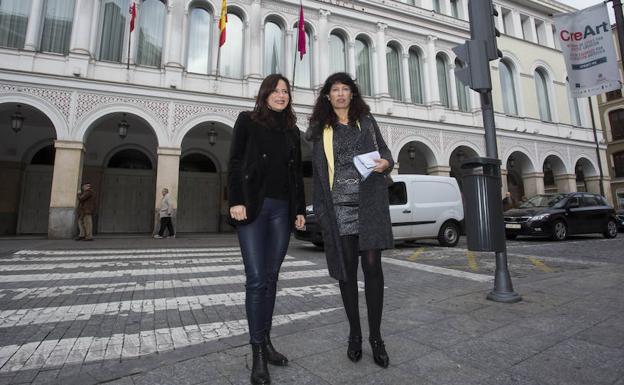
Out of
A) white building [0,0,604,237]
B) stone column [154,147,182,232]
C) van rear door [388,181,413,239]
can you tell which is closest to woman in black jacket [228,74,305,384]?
van rear door [388,181,413,239]

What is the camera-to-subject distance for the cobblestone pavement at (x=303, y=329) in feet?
6.69

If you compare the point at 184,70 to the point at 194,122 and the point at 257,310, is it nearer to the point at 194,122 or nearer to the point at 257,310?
the point at 194,122

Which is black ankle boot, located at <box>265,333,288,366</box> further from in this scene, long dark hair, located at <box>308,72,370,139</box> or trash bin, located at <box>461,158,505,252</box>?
trash bin, located at <box>461,158,505,252</box>

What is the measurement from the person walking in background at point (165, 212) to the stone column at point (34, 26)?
742cm

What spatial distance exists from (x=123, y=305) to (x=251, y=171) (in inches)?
109

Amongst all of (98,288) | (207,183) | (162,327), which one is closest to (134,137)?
(207,183)

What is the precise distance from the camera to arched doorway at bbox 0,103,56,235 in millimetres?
15414

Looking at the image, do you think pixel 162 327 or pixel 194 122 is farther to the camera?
pixel 194 122

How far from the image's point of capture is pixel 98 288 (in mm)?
4578

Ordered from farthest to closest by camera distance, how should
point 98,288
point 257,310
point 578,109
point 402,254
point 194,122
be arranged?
point 578,109, point 194,122, point 402,254, point 98,288, point 257,310

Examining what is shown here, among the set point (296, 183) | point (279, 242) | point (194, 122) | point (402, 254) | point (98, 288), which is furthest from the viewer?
point (194, 122)

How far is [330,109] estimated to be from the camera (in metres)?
2.59

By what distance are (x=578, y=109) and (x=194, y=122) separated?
2644 cm

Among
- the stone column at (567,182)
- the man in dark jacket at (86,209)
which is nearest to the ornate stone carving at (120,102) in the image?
the man in dark jacket at (86,209)
